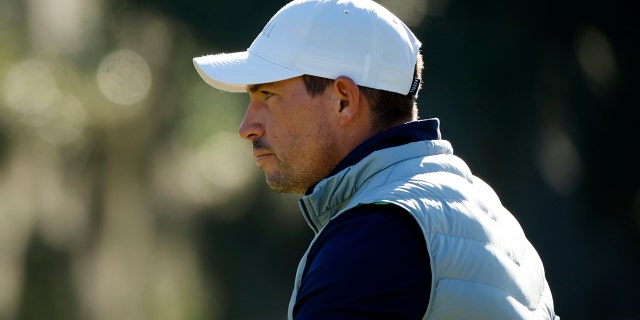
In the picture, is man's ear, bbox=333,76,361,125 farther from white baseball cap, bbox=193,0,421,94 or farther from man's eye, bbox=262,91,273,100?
man's eye, bbox=262,91,273,100

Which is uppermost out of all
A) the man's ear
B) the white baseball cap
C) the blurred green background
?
the white baseball cap

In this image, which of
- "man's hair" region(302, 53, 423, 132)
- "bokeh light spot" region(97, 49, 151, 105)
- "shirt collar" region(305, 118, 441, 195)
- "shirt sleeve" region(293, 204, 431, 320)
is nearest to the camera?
"shirt sleeve" region(293, 204, 431, 320)

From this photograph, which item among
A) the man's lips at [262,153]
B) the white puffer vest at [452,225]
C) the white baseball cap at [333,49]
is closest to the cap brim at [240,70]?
the white baseball cap at [333,49]

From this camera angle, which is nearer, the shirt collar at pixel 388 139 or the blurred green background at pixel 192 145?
the shirt collar at pixel 388 139

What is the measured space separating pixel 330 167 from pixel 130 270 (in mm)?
4628

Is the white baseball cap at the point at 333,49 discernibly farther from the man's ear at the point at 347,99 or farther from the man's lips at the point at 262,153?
the man's lips at the point at 262,153

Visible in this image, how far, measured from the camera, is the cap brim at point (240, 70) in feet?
5.88

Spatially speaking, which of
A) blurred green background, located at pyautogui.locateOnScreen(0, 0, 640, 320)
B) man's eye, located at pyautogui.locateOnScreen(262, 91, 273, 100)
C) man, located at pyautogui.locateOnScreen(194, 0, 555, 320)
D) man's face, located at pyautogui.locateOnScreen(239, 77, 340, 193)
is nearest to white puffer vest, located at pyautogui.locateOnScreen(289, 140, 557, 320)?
man, located at pyautogui.locateOnScreen(194, 0, 555, 320)

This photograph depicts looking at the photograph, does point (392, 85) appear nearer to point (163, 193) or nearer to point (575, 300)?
point (163, 193)

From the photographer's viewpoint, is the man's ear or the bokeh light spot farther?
the bokeh light spot

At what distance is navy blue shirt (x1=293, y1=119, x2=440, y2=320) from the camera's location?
1343 millimetres

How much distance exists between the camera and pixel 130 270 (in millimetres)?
6277

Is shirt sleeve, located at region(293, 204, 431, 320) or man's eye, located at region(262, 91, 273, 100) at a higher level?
man's eye, located at region(262, 91, 273, 100)

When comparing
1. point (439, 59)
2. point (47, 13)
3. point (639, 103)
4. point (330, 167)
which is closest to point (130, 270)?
point (47, 13)
